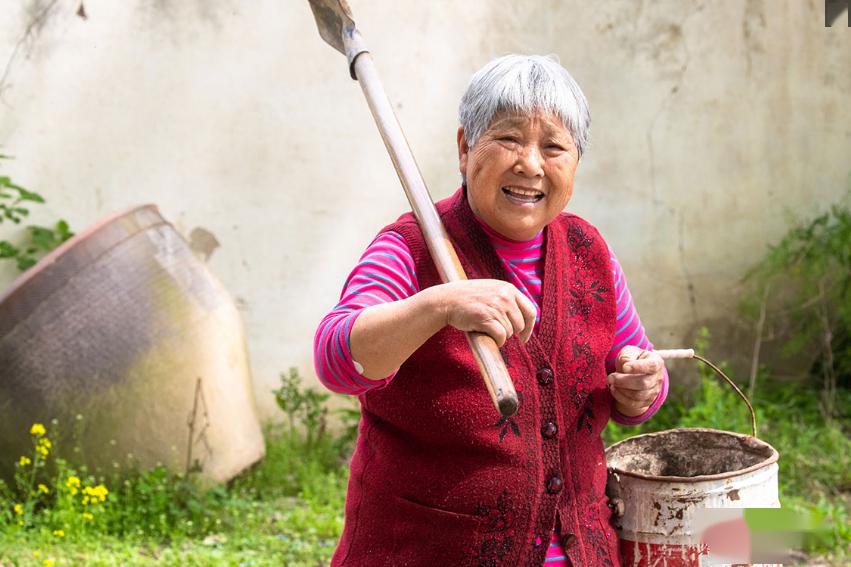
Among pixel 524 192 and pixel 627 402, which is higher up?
pixel 524 192

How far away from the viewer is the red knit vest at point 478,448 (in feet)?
6.63

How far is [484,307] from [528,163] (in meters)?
0.40

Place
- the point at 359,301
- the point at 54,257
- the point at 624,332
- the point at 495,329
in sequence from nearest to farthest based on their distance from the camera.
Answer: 1. the point at 495,329
2. the point at 359,301
3. the point at 624,332
4. the point at 54,257

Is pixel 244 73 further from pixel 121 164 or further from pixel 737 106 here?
pixel 737 106

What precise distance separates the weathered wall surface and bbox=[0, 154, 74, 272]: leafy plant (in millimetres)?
77

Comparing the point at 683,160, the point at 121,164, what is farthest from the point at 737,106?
the point at 121,164

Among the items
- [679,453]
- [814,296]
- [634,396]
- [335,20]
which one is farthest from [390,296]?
[814,296]

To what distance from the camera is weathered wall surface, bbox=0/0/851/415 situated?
513 centimetres

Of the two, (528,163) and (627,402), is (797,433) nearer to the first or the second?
(627,402)

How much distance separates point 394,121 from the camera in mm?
2143

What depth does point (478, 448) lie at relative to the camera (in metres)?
2.03

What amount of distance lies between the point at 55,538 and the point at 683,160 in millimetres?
3774

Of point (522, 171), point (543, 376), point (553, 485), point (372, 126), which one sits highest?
point (372, 126)

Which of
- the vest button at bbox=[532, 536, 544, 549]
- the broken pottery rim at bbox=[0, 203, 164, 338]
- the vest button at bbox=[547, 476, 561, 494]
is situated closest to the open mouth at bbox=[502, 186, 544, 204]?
the vest button at bbox=[547, 476, 561, 494]
